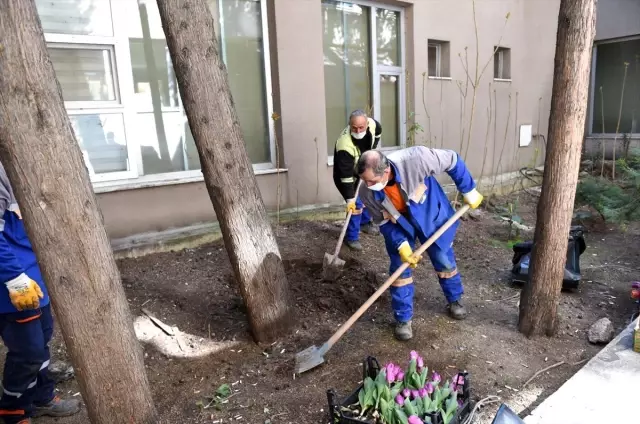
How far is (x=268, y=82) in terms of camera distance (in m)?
6.19

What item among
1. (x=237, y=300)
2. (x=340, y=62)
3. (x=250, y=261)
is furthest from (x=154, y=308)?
(x=340, y=62)

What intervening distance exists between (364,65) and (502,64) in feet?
11.8

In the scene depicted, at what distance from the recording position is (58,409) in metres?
2.96

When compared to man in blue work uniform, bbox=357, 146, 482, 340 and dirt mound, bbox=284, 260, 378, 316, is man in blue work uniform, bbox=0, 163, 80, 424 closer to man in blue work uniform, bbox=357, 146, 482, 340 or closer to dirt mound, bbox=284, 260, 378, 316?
dirt mound, bbox=284, 260, 378, 316

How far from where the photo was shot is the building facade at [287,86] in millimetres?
5043

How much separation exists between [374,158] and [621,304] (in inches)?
111

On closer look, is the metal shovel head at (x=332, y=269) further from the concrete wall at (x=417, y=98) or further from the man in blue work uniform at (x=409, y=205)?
the concrete wall at (x=417, y=98)

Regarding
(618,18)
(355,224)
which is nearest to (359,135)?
(355,224)

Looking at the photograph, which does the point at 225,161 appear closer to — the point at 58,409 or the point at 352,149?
the point at 58,409

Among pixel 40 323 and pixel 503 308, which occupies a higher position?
pixel 40 323

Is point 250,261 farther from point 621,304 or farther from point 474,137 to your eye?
point 474,137

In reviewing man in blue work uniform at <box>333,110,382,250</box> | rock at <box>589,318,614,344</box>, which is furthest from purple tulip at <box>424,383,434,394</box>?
man in blue work uniform at <box>333,110,382,250</box>

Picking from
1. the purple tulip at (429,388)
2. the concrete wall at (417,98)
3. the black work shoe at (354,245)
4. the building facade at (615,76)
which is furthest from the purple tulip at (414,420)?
the building facade at (615,76)

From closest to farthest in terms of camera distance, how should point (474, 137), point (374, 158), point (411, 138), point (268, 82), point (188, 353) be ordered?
1. point (374, 158)
2. point (188, 353)
3. point (268, 82)
4. point (411, 138)
5. point (474, 137)
